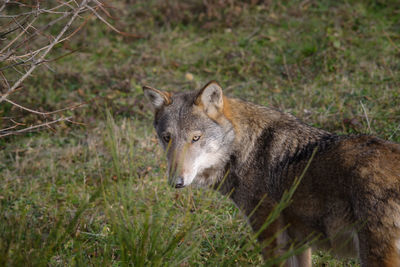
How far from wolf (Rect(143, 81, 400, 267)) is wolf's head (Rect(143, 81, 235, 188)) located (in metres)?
0.01

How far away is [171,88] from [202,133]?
4.37 metres

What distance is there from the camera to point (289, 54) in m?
9.15

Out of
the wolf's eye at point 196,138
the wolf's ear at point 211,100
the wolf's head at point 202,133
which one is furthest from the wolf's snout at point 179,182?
the wolf's ear at point 211,100

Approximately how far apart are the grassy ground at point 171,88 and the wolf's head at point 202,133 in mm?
484

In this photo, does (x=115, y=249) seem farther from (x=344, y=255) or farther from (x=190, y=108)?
(x=344, y=255)

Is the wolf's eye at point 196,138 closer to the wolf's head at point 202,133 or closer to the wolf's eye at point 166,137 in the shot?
the wolf's head at point 202,133

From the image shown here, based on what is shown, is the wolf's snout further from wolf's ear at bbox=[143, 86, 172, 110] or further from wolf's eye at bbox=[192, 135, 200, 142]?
wolf's ear at bbox=[143, 86, 172, 110]

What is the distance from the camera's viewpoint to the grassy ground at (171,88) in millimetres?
4746

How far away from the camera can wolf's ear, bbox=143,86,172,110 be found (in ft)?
15.6

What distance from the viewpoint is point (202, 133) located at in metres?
4.50

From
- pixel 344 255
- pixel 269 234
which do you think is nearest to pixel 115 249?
pixel 269 234

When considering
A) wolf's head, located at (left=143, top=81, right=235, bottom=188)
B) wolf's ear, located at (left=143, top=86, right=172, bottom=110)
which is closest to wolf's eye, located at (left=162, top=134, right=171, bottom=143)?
wolf's head, located at (left=143, top=81, right=235, bottom=188)

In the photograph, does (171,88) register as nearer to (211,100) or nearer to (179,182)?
(211,100)

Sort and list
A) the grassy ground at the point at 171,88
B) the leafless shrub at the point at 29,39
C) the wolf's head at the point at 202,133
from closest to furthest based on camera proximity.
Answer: the leafless shrub at the point at 29,39
the wolf's head at the point at 202,133
the grassy ground at the point at 171,88
